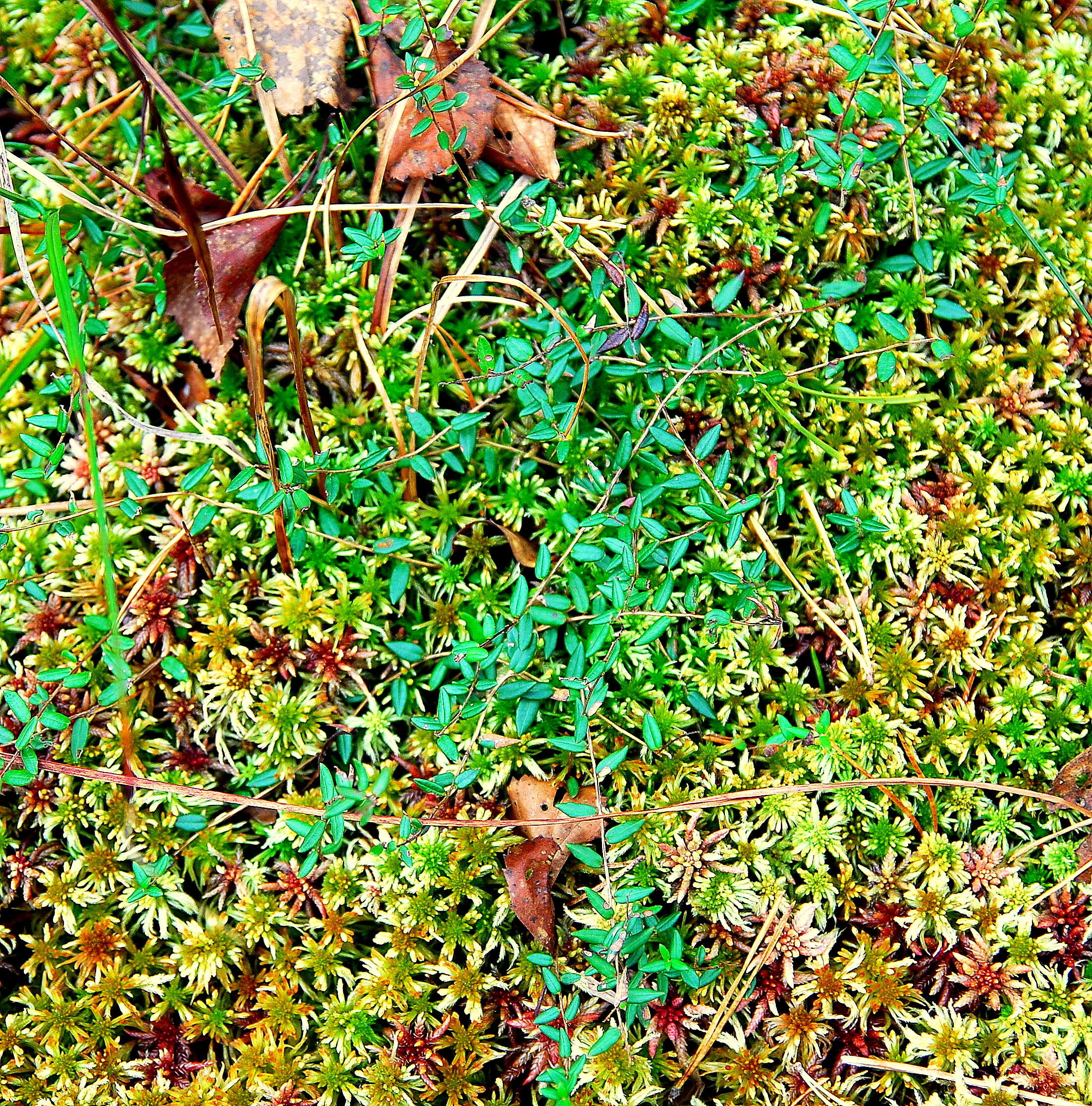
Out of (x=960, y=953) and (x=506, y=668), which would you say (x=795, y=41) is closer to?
(x=506, y=668)

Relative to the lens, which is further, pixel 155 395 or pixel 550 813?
pixel 155 395

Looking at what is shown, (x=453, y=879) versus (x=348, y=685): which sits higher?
(x=348, y=685)

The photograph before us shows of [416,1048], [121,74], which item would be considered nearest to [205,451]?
[121,74]

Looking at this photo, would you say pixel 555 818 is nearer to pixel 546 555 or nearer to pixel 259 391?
pixel 546 555

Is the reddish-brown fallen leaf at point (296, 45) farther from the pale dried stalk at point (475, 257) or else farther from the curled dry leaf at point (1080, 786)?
the curled dry leaf at point (1080, 786)

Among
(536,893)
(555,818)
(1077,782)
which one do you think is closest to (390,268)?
(555,818)

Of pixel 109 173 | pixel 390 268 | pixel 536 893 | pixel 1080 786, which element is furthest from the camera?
pixel 390 268

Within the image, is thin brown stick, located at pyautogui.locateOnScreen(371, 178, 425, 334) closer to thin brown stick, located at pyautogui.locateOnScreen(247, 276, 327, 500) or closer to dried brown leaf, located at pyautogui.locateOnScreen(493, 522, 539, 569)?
thin brown stick, located at pyautogui.locateOnScreen(247, 276, 327, 500)
